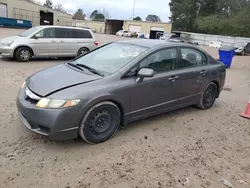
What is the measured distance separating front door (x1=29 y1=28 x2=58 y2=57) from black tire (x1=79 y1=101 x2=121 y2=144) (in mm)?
7496

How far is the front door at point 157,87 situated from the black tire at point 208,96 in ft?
3.34

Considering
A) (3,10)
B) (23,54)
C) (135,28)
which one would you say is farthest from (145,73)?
(135,28)

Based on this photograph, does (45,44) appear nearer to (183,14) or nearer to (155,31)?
(155,31)

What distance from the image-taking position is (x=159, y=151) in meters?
3.57

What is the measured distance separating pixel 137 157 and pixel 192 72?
88.9 inches

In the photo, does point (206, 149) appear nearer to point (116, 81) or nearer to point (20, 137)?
point (116, 81)

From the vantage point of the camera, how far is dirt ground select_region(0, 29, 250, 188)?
9.41 feet

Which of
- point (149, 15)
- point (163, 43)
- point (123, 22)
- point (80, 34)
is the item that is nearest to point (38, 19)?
point (123, 22)

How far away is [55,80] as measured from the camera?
3.58 m

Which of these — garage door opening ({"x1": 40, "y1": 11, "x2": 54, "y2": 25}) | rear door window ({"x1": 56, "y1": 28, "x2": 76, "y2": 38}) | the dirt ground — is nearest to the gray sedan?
the dirt ground

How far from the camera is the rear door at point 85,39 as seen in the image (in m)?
11.2

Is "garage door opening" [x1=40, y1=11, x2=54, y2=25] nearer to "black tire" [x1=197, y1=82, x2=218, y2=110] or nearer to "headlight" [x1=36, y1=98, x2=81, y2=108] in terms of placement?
"black tire" [x1=197, y1=82, x2=218, y2=110]

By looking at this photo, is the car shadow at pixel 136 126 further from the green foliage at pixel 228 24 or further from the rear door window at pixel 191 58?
the green foliage at pixel 228 24

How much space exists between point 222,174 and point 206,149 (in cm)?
62
